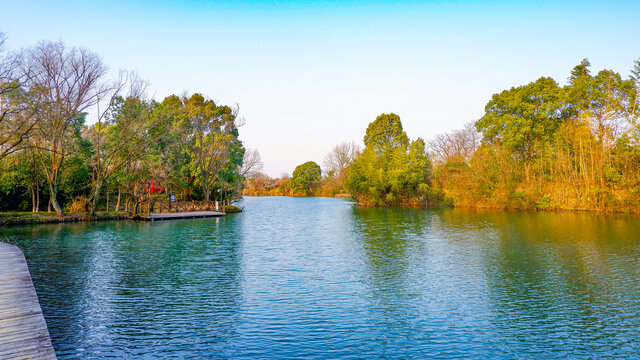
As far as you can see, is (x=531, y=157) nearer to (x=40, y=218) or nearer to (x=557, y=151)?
(x=557, y=151)

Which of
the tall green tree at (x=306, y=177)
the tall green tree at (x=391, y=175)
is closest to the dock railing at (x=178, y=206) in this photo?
the tall green tree at (x=391, y=175)

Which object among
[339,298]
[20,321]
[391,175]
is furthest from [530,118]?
[20,321]

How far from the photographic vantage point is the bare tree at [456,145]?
52.9 m

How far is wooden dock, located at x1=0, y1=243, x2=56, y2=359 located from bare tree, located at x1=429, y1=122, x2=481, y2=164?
48.7 meters

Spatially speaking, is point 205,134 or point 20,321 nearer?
point 20,321

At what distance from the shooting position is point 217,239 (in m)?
19.7

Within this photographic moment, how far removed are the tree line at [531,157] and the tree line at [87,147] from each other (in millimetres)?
21225

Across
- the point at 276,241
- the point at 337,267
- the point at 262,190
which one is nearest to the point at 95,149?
the point at 276,241

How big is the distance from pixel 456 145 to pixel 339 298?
49.9 m

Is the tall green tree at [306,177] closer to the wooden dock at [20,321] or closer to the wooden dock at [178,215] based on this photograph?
the wooden dock at [178,215]

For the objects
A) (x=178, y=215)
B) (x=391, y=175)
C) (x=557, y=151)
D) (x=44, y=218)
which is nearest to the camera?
(x=44, y=218)

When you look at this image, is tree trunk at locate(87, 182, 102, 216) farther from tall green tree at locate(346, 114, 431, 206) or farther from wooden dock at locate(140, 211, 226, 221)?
tall green tree at locate(346, 114, 431, 206)

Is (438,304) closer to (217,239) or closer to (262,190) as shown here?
(217,239)

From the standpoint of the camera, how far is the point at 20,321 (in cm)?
639
